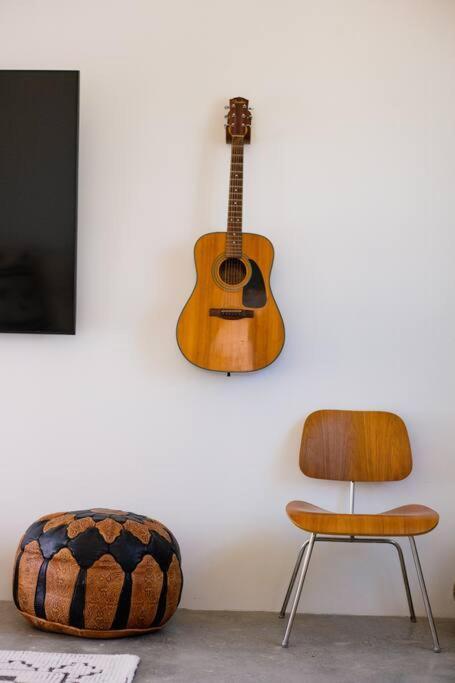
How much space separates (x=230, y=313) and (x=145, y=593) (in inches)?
43.6

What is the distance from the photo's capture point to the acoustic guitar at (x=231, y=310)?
11.1 ft

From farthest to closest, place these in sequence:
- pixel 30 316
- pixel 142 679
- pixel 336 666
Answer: pixel 30 316 → pixel 336 666 → pixel 142 679

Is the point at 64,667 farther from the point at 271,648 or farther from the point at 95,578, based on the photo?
the point at 271,648

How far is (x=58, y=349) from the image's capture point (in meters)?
3.55

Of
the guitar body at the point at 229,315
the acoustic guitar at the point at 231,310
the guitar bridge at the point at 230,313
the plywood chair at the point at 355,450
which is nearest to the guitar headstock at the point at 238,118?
the acoustic guitar at the point at 231,310

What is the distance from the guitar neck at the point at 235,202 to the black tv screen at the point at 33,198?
627mm

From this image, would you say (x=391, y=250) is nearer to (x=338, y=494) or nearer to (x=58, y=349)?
(x=338, y=494)

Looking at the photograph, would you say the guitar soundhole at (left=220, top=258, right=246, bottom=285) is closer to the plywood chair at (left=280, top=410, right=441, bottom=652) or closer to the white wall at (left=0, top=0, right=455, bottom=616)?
the white wall at (left=0, top=0, right=455, bottom=616)

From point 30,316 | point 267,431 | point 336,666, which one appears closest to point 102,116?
point 30,316

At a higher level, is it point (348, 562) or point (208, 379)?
point (208, 379)

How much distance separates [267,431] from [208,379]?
0.33m

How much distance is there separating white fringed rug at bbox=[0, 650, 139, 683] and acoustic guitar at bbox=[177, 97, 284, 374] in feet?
3.90

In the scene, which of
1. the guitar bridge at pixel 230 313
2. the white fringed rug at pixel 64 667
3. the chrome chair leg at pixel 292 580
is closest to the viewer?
the white fringed rug at pixel 64 667

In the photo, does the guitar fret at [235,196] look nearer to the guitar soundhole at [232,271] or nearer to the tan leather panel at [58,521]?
the guitar soundhole at [232,271]
